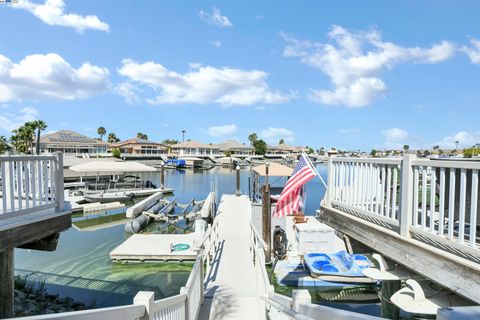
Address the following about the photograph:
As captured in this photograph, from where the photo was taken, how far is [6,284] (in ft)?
17.0

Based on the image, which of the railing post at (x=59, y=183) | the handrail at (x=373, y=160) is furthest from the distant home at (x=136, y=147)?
the handrail at (x=373, y=160)

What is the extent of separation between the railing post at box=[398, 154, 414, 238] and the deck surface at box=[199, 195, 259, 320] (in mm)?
3750

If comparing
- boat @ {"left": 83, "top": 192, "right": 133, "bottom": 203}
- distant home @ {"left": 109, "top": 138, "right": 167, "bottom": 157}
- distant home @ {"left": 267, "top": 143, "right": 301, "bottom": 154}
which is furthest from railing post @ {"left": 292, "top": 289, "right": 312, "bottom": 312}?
distant home @ {"left": 267, "top": 143, "right": 301, "bottom": 154}

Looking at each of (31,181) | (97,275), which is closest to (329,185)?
(31,181)

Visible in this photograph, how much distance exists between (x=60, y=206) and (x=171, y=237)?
9176mm

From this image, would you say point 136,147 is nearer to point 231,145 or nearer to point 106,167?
point 231,145

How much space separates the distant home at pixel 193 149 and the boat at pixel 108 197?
62476 mm

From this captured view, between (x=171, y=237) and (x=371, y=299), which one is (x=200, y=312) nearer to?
(x=371, y=299)

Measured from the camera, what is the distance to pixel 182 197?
99.7 ft

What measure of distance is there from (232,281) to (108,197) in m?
19.1

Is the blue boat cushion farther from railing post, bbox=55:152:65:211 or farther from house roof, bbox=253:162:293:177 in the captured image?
railing post, bbox=55:152:65:211

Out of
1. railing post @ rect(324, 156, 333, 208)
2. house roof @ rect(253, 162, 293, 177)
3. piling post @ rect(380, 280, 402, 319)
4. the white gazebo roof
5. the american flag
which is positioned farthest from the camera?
the white gazebo roof

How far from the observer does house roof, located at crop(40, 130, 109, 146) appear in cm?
6436

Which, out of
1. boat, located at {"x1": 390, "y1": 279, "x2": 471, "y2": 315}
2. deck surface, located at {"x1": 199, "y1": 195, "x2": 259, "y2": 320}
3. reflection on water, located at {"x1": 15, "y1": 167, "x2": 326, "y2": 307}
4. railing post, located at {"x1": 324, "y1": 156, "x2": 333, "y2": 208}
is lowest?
reflection on water, located at {"x1": 15, "y1": 167, "x2": 326, "y2": 307}
